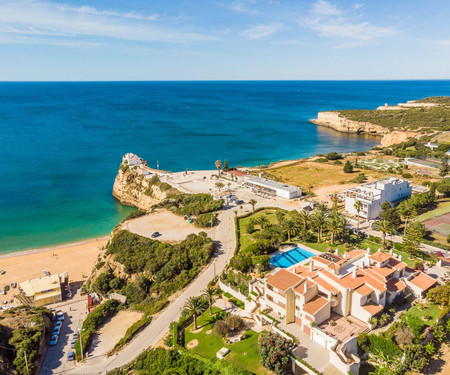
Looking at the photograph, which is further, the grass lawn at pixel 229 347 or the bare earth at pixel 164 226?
the bare earth at pixel 164 226

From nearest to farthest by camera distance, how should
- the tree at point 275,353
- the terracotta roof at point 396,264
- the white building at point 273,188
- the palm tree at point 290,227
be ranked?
the tree at point 275,353
the terracotta roof at point 396,264
the palm tree at point 290,227
the white building at point 273,188

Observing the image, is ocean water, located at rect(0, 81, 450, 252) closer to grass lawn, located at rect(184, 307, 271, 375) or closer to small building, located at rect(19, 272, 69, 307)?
small building, located at rect(19, 272, 69, 307)

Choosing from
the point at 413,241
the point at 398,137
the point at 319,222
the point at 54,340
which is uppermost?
the point at 398,137

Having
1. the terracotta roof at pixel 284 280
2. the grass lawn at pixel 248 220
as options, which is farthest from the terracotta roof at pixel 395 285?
the grass lawn at pixel 248 220

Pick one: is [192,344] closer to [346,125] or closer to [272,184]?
[272,184]

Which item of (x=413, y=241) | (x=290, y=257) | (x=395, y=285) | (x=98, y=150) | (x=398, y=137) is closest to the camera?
(x=395, y=285)

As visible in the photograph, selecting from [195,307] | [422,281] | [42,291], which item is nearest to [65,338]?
[42,291]

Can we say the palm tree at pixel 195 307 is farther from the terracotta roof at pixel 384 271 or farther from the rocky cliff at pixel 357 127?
the rocky cliff at pixel 357 127
